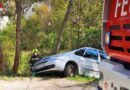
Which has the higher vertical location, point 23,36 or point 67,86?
point 23,36

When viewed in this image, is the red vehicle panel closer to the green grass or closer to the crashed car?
the green grass

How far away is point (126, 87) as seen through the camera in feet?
9.52

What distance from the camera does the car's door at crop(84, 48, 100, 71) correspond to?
834cm

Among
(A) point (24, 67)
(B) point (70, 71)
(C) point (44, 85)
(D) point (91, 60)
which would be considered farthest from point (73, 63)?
(A) point (24, 67)

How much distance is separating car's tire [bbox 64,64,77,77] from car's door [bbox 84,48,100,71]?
1.96 ft

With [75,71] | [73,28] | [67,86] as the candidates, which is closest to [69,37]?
[73,28]

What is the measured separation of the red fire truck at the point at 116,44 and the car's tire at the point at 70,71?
12.9ft

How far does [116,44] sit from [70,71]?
14.8 ft

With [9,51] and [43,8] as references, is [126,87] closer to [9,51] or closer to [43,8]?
[9,51]

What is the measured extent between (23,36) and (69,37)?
3.56 meters

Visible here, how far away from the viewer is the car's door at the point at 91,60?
8.34 metres

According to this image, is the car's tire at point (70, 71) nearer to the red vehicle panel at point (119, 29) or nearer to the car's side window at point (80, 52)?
the car's side window at point (80, 52)

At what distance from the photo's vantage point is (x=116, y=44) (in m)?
3.60

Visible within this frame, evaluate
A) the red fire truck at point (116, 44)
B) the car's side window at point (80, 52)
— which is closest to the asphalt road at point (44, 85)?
the car's side window at point (80, 52)
